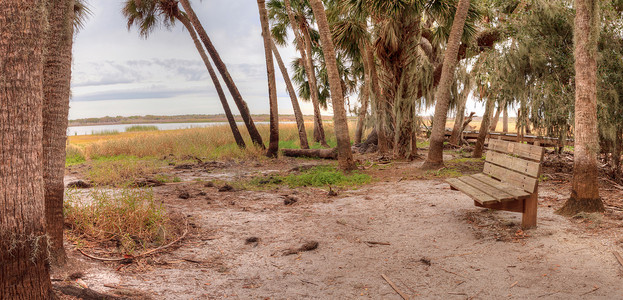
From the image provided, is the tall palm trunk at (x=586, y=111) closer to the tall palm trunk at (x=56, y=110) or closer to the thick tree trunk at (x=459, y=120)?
the tall palm trunk at (x=56, y=110)

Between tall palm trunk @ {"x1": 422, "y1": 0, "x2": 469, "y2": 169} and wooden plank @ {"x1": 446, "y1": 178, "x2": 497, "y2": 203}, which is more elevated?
tall palm trunk @ {"x1": 422, "y1": 0, "x2": 469, "y2": 169}

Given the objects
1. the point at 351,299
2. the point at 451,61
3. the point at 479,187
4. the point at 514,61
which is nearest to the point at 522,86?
the point at 514,61

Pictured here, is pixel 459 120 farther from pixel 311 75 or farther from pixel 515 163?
pixel 515 163

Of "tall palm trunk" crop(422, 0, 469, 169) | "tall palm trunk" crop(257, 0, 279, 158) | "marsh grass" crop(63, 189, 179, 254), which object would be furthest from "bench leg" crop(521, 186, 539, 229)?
"tall palm trunk" crop(257, 0, 279, 158)

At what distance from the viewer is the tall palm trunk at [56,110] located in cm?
407

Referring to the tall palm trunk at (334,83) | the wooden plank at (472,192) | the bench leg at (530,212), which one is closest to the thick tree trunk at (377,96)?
the tall palm trunk at (334,83)

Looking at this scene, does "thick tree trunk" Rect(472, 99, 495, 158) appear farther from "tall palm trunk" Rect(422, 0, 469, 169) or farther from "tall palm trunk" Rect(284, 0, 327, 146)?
"tall palm trunk" Rect(284, 0, 327, 146)

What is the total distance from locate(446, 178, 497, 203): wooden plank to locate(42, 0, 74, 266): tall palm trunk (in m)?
4.66

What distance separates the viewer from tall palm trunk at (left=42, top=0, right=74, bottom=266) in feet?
13.3

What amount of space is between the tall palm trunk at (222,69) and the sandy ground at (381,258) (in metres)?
10.2

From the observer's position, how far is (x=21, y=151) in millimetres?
→ 2855

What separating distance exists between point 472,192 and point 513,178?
688 mm

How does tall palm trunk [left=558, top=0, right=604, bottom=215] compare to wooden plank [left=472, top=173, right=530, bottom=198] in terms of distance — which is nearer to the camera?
wooden plank [left=472, top=173, right=530, bottom=198]

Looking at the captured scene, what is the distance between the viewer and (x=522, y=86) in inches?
391
